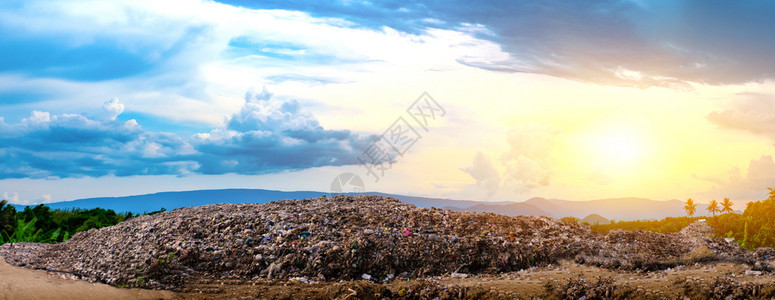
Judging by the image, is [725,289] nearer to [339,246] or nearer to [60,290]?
[339,246]

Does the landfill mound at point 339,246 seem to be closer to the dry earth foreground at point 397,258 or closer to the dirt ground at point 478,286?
the dry earth foreground at point 397,258

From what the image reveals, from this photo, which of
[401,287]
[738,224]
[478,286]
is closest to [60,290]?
[401,287]

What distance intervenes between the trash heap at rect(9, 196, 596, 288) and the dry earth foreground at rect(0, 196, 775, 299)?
3 centimetres

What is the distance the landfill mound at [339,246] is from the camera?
10.3 meters

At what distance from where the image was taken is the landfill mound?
10.3 meters

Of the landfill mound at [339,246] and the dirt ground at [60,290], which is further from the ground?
the landfill mound at [339,246]

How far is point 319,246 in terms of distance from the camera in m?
10.7

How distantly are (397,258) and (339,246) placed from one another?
127cm

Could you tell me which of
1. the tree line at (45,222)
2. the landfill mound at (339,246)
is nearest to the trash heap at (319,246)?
the landfill mound at (339,246)

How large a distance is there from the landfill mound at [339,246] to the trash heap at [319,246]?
23 millimetres

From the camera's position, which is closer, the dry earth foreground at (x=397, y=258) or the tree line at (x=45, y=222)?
the dry earth foreground at (x=397, y=258)

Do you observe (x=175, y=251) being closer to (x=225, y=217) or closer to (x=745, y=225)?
(x=225, y=217)

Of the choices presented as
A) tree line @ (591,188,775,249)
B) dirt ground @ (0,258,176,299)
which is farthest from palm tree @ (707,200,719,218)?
dirt ground @ (0,258,176,299)

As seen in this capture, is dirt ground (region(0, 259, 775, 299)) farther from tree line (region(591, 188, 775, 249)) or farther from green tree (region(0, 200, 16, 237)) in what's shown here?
green tree (region(0, 200, 16, 237))
